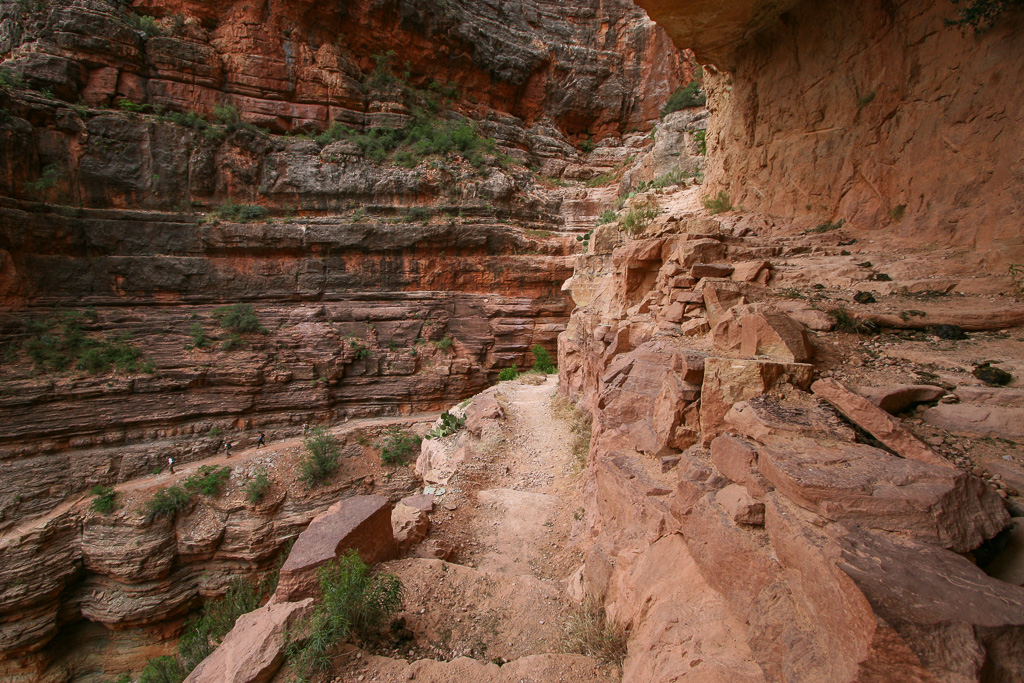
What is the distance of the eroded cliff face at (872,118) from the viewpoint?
Result: 185 inches

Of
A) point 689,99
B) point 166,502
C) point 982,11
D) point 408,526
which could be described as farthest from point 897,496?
point 689,99

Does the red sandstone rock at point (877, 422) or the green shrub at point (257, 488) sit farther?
the green shrub at point (257, 488)

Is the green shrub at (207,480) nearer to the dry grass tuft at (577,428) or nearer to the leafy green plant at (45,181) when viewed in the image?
the dry grass tuft at (577,428)

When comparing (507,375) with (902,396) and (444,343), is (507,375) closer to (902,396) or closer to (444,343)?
(444,343)

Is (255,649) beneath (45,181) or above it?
beneath

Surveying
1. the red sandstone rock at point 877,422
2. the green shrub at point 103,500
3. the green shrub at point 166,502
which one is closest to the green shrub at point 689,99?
the red sandstone rock at point 877,422

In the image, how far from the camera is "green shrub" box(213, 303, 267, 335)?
14.0 meters

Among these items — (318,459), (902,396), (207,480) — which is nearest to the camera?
(902,396)

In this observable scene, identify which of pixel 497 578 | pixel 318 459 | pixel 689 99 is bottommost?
pixel 318 459

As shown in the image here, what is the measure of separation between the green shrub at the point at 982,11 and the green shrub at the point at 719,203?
4040mm

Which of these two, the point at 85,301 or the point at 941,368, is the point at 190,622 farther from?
the point at 941,368

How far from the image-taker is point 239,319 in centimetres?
1416

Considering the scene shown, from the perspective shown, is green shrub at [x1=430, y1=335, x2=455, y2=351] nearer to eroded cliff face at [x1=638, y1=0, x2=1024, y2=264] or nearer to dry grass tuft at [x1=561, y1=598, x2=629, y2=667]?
eroded cliff face at [x1=638, y1=0, x2=1024, y2=264]

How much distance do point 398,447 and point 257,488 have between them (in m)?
3.71
